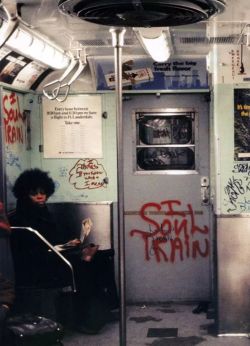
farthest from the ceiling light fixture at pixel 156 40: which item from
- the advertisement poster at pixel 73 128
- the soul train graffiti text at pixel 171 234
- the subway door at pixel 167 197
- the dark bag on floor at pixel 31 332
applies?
the dark bag on floor at pixel 31 332

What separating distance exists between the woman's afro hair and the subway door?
116 cm

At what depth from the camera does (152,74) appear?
7.22m

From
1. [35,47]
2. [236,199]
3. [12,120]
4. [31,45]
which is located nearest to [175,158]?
[236,199]

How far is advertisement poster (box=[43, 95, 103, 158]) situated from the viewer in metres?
7.31

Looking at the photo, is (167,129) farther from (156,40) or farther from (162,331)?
(162,331)

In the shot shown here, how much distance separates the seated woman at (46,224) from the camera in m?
6.42

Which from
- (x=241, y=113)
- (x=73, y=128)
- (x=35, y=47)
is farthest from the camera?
(x=73, y=128)

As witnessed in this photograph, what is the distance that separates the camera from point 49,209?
734 cm

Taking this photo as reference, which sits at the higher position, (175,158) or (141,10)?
(141,10)

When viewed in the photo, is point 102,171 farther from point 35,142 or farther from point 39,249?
point 39,249

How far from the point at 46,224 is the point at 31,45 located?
6.44ft

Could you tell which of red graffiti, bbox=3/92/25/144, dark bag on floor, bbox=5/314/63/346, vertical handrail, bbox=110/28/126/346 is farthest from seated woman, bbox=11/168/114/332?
vertical handrail, bbox=110/28/126/346

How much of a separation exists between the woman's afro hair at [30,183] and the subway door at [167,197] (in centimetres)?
116

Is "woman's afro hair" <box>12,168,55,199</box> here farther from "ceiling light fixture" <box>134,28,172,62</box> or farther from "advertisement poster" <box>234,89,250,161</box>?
"advertisement poster" <box>234,89,250,161</box>
